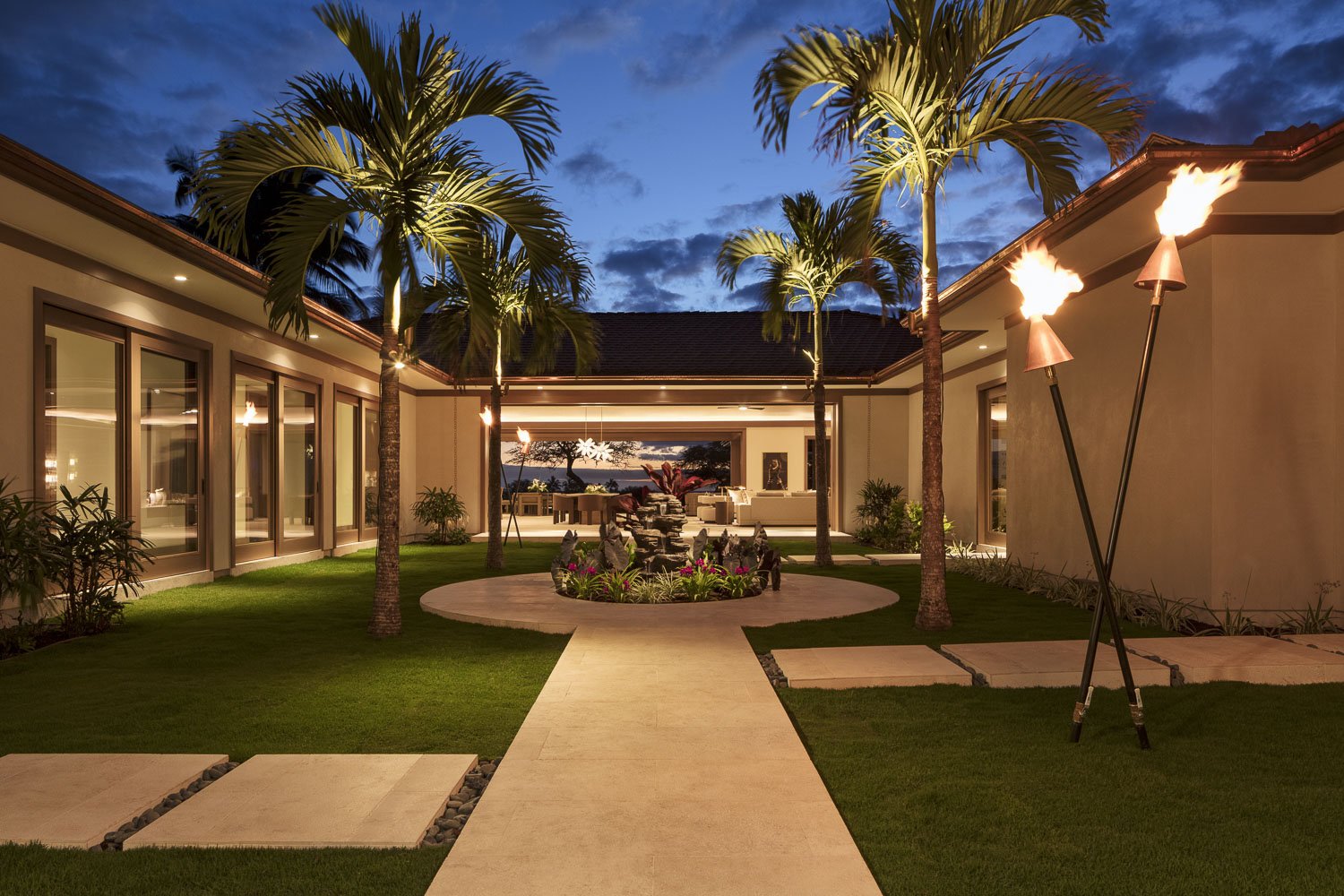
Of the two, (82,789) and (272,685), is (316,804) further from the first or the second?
(272,685)

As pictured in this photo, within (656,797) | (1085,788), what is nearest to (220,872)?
(656,797)

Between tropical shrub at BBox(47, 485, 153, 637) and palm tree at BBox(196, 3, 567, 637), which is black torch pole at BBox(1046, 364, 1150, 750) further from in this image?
tropical shrub at BBox(47, 485, 153, 637)

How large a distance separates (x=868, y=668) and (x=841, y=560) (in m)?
A: 7.26

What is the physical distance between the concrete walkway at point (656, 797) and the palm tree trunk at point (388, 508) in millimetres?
1775

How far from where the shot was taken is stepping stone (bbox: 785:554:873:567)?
37.7ft

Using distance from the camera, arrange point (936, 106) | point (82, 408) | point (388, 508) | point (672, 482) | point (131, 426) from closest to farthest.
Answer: point (936, 106) → point (388, 508) → point (82, 408) → point (131, 426) → point (672, 482)

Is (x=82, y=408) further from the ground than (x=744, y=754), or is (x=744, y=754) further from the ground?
(x=82, y=408)

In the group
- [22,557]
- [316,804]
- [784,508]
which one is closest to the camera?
[316,804]

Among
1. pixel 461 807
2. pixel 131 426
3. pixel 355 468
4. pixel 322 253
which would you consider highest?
pixel 322 253

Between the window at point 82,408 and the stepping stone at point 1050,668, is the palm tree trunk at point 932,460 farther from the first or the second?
the window at point 82,408

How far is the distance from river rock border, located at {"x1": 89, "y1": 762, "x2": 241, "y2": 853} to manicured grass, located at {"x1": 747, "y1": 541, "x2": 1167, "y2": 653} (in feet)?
10.9

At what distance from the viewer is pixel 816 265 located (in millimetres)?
10938

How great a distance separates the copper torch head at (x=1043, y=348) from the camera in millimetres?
3650

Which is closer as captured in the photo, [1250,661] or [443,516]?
[1250,661]
